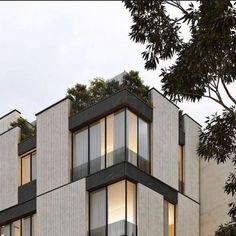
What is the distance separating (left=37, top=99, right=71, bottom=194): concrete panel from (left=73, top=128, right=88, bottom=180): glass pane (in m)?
0.26

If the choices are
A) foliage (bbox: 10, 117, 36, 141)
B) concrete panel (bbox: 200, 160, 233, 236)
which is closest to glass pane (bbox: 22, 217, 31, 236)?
foliage (bbox: 10, 117, 36, 141)

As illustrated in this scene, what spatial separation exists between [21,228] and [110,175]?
6119 millimetres

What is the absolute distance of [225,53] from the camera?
21359 mm

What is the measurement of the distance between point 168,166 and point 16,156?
7.22 metres

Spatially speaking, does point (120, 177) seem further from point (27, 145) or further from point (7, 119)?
point (7, 119)

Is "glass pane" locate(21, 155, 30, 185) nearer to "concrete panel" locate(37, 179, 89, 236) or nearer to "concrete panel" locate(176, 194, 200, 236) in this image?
"concrete panel" locate(37, 179, 89, 236)

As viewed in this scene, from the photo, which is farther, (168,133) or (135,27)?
(168,133)

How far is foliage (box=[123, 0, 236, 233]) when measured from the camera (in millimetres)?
21484

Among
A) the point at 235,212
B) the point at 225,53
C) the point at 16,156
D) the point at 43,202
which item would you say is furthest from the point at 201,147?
the point at 16,156

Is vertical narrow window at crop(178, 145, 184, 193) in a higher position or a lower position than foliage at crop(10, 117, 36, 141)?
lower

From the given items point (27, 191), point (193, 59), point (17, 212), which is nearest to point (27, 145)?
point (27, 191)

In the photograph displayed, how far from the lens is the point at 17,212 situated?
3491 centimetres

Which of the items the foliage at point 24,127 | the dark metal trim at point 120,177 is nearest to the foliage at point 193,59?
the dark metal trim at point 120,177

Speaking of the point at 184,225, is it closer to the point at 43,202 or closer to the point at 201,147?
the point at 43,202
